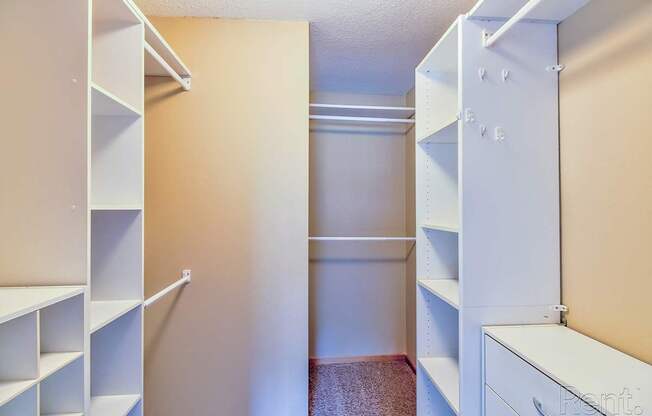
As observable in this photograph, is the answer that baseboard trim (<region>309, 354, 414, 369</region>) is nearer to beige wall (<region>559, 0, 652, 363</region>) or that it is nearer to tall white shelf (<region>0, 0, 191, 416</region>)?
beige wall (<region>559, 0, 652, 363</region>)

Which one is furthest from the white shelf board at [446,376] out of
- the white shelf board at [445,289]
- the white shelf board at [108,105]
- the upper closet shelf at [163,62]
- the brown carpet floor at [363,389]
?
the upper closet shelf at [163,62]

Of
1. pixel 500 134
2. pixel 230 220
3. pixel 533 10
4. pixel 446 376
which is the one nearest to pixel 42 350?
pixel 230 220

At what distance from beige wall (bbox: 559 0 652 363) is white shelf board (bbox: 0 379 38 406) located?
69.4 inches

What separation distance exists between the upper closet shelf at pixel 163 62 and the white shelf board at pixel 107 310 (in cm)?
110

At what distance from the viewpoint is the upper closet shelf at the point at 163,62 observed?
54.7 inches

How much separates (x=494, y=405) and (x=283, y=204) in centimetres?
137

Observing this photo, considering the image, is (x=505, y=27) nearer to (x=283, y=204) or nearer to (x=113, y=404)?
(x=283, y=204)

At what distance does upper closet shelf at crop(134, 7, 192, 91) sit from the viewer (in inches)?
54.7

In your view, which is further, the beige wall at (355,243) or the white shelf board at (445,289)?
the beige wall at (355,243)

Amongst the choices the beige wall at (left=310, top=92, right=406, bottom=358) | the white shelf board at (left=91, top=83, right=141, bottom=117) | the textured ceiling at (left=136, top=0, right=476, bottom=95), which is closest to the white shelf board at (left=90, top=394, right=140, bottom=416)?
A: the white shelf board at (left=91, top=83, right=141, bottom=117)

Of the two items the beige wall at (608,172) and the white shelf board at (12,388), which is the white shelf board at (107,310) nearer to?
the white shelf board at (12,388)

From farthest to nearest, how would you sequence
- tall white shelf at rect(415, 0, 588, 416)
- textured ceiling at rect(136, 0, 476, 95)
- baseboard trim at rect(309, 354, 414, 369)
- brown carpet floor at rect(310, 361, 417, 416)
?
baseboard trim at rect(309, 354, 414, 369) < brown carpet floor at rect(310, 361, 417, 416) < textured ceiling at rect(136, 0, 476, 95) < tall white shelf at rect(415, 0, 588, 416)

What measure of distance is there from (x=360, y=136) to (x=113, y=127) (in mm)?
2030

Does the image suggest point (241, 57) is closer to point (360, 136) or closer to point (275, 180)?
point (275, 180)
